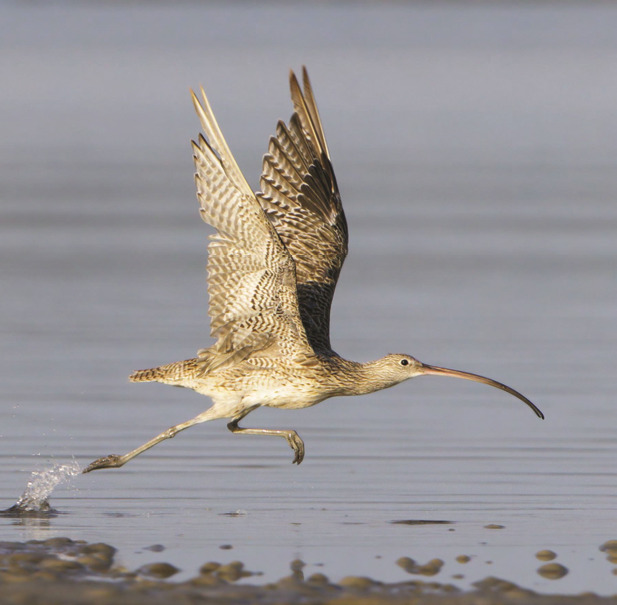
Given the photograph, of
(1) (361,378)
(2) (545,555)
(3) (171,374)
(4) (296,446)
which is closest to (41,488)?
(3) (171,374)

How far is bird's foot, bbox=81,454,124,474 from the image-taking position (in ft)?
36.8

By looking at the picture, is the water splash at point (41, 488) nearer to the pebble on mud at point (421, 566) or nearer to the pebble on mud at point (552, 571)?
the pebble on mud at point (421, 566)

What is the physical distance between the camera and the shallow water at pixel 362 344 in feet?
33.0

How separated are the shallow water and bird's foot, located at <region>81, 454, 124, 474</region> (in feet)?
0.63

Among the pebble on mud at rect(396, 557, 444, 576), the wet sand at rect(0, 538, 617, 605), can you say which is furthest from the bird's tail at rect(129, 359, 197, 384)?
the pebble on mud at rect(396, 557, 444, 576)

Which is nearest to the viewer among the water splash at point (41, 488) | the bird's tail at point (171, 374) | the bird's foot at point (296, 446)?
the water splash at point (41, 488)

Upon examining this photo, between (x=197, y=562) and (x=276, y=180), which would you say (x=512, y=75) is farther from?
(x=197, y=562)

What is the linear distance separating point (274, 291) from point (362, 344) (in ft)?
16.6

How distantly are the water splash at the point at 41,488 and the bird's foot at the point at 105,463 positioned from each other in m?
0.20

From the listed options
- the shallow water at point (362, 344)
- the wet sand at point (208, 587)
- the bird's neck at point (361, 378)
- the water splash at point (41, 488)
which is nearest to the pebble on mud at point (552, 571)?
the shallow water at point (362, 344)

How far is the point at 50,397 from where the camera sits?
13906 millimetres

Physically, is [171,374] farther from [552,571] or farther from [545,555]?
Result: [552,571]

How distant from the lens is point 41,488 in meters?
10.8

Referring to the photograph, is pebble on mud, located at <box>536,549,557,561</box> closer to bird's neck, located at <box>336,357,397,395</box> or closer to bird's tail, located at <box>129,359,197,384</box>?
bird's neck, located at <box>336,357,397,395</box>
